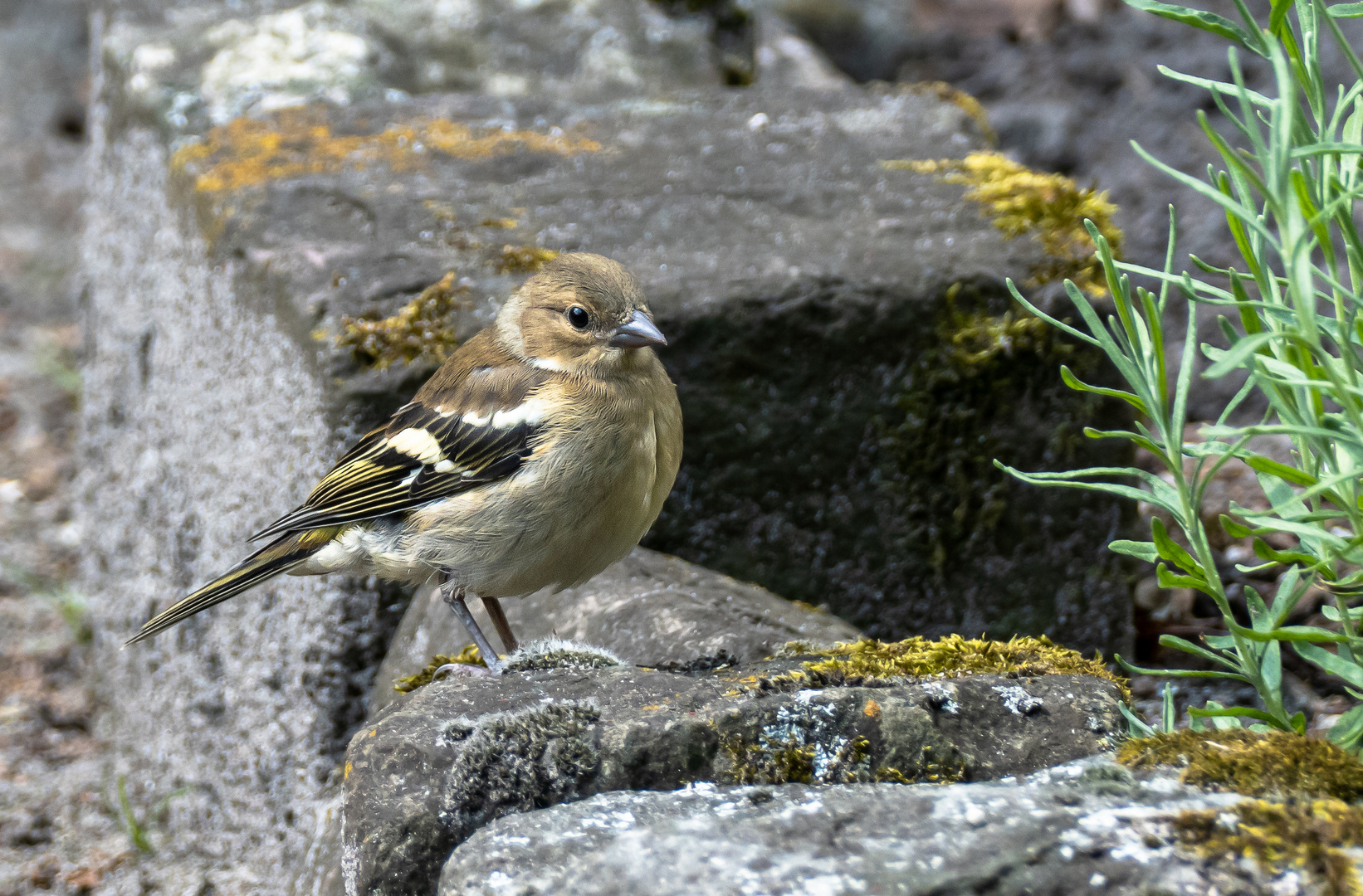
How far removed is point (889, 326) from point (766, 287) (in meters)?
0.43

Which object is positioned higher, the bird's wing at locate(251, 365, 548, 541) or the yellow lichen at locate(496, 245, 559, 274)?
the yellow lichen at locate(496, 245, 559, 274)

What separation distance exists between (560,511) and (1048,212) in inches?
84.9

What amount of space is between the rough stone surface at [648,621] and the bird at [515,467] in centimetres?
19

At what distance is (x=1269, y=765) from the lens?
180 cm

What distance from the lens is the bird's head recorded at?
331 centimetres

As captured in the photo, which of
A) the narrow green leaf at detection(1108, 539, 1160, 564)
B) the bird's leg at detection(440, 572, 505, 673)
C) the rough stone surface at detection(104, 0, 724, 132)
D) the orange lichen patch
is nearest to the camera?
the narrow green leaf at detection(1108, 539, 1160, 564)

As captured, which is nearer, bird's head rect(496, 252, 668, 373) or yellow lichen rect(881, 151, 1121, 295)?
bird's head rect(496, 252, 668, 373)

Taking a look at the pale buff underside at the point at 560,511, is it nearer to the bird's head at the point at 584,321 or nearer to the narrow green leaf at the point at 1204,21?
the bird's head at the point at 584,321

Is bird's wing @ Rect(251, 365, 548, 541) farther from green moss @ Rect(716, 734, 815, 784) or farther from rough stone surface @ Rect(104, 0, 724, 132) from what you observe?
rough stone surface @ Rect(104, 0, 724, 132)

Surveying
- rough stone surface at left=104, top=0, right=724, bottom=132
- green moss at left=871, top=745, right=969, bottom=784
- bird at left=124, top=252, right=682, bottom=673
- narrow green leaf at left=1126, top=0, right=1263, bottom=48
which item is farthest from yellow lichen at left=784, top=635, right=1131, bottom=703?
rough stone surface at left=104, top=0, right=724, bottom=132

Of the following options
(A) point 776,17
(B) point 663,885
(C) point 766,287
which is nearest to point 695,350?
(C) point 766,287

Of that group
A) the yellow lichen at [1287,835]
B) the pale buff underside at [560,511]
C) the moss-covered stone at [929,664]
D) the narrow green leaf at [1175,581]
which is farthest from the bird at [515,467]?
the yellow lichen at [1287,835]

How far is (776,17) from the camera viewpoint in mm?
9469

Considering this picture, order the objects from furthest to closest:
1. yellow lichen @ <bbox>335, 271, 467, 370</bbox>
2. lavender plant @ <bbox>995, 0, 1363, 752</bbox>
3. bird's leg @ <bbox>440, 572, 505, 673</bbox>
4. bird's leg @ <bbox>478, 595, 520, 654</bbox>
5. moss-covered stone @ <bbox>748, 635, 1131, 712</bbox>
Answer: yellow lichen @ <bbox>335, 271, 467, 370</bbox> < bird's leg @ <bbox>478, 595, 520, 654</bbox> < bird's leg @ <bbox>440, 572, 505, 673</bbox> < moss-covered stone @ <bbox>748, 635, 1131, 712</bbox> < lavender plant @ <bbox>995, 0, 1363, 752</bbox>
